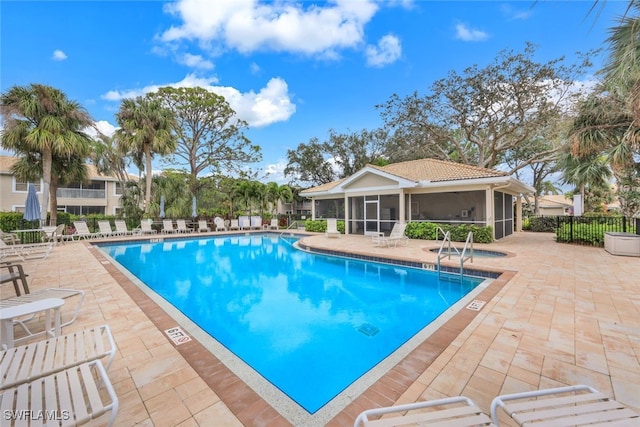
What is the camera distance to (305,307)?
586 cm

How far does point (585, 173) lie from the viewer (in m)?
13.1

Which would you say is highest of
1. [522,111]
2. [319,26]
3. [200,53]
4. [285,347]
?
[200,53]

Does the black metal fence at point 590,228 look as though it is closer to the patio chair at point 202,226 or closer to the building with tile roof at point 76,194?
the patio chair at point 202,226

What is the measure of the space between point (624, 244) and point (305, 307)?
10.6m

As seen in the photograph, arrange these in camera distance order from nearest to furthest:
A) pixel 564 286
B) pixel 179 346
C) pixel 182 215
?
1. pixel 179 346
2. pixel 564 286
3. pixel 182 215

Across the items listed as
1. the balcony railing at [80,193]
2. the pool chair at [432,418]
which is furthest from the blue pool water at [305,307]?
the balcony railing at [80,193]

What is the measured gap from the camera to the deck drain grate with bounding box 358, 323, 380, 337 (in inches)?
180

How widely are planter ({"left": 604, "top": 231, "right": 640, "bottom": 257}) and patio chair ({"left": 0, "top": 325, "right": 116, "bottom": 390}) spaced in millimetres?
13218

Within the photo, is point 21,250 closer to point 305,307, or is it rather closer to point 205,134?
point 305,307

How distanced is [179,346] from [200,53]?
17.9 m

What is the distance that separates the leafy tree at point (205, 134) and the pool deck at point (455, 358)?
2159cm

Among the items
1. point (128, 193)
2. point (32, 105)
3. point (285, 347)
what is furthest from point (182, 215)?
point (285, 347)

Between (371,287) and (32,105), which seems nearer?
(371,287)

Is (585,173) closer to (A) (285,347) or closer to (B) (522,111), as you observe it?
(B) (522,111)
